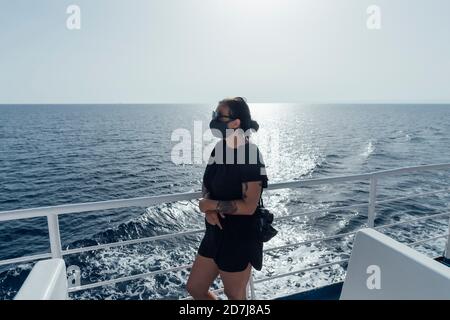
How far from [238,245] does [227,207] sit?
0.24 metres

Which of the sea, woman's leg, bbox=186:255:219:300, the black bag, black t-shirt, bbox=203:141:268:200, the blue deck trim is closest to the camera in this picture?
black t-shirt, bbox=203:141:268:200

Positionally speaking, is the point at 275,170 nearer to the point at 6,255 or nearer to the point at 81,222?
the point at 81,222

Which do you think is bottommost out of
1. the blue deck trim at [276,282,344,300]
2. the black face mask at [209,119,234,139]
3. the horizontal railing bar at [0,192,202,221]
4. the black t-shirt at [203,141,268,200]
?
the blue deck trim at [276,282,344,300]

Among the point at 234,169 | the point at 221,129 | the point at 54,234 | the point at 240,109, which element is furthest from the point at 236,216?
the point at 54,234

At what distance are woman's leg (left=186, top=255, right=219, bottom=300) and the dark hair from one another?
86 centimetres

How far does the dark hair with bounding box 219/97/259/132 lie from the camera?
6.33ft

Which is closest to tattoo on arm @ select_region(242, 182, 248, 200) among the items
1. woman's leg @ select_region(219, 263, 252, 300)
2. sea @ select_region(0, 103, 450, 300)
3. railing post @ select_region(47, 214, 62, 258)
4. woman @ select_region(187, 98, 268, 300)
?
woman @ select_region(187, 98, 268, 300)

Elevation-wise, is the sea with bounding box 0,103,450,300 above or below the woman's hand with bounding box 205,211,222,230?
below

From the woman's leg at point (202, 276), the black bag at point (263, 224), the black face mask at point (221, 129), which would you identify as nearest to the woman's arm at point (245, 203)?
the black bag at point (263, 224)

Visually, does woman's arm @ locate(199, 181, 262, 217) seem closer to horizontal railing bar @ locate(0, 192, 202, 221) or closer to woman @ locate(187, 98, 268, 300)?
woman @ locate(187, 98, 268, 300)

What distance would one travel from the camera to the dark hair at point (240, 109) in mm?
1931

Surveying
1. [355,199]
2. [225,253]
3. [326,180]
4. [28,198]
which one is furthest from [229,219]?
[28,198]

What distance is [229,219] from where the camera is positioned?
1.96 m

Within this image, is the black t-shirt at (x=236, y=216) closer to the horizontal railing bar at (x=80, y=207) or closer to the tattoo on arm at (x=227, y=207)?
the tattoo on arm at (x=227, y=207)
